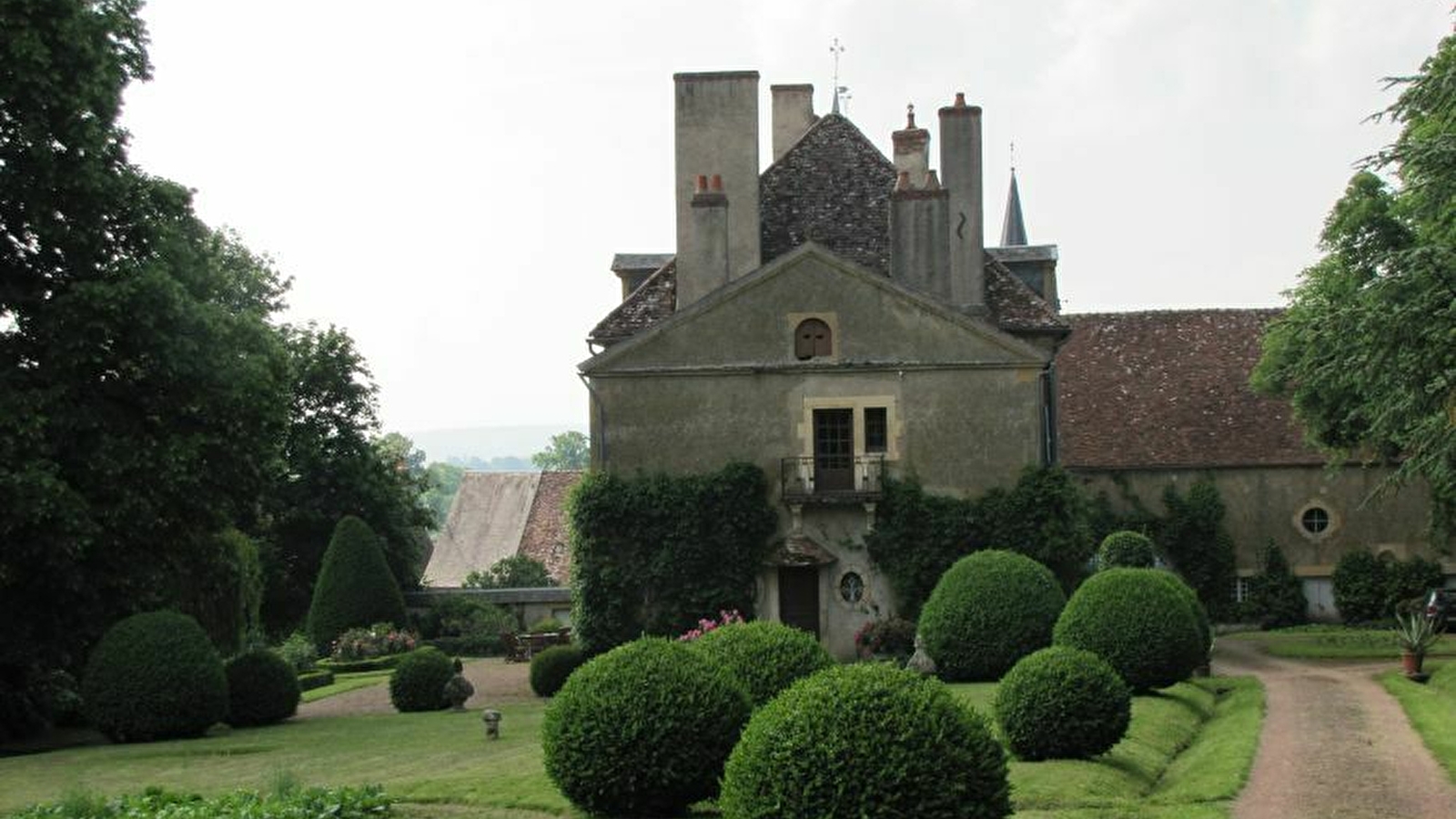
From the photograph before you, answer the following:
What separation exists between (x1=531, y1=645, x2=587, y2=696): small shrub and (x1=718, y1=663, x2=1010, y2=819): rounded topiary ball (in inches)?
769

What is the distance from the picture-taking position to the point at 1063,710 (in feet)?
61.6

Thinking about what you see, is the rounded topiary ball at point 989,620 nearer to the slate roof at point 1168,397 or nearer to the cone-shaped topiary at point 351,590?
the slate roof at point 1168,397

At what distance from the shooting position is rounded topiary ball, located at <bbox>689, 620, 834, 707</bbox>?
16.9 metres

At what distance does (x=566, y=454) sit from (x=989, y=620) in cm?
15539

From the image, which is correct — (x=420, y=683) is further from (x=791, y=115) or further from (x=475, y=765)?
(x=791, y=115)

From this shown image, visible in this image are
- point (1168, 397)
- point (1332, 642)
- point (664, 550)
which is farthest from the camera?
point (1168, 397)

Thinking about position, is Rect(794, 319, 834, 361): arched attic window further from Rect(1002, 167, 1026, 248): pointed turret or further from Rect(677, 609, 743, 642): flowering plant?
Rect(1002, 167, 1026, 248): pointed turret

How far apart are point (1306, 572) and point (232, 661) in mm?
29576

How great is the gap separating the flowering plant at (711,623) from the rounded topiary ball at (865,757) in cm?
1524

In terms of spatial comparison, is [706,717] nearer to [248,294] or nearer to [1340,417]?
[1340,417]

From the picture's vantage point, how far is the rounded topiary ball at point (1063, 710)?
18.8 metres

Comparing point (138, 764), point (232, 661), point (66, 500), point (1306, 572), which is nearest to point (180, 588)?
point (232, 661)

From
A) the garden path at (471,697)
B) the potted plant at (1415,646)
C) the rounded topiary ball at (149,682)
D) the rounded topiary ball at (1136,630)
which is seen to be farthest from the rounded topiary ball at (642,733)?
the potted plant at (1415,646)

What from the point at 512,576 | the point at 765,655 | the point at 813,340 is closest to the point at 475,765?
the point at 765,655
